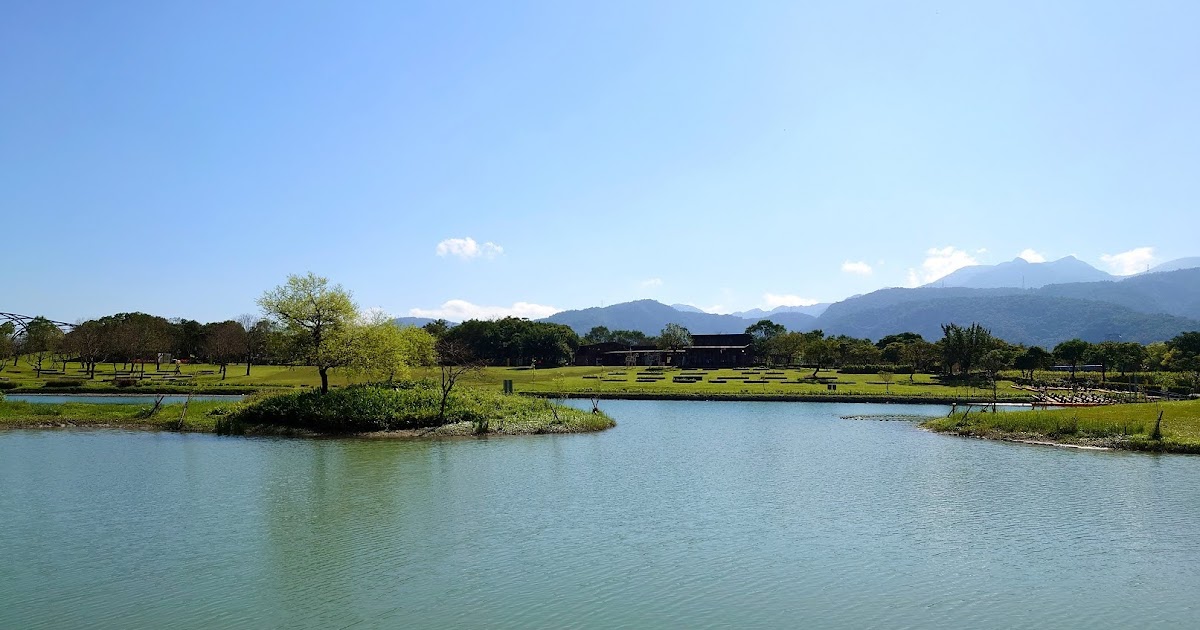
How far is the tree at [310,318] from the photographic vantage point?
53.2m

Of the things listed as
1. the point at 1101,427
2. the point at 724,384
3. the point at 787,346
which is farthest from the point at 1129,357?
the point at 1101,427

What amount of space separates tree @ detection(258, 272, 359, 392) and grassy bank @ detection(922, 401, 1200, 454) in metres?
45.8

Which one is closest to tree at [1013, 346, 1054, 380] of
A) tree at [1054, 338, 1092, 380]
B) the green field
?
tree at [1054, 338, 1092, 380]

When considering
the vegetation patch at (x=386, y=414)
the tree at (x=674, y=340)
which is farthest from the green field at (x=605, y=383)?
the tree at (x=674, y=340)

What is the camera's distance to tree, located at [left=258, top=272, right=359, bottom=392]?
53219 millimetres

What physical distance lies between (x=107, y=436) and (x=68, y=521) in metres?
25.5

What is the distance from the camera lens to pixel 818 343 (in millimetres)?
121938

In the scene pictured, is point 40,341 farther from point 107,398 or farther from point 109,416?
point 109,416

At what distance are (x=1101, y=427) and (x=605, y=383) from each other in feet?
198

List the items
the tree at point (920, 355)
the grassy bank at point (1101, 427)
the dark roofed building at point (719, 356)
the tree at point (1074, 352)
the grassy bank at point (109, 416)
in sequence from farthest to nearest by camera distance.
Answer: the dark roofed building at point (719, 356)
the tree at point (920, 355)
the tree at point (1074, 352)
the grassy bank at point (109, 416)
the grassy bank at point (1101, 427)

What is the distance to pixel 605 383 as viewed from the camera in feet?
317

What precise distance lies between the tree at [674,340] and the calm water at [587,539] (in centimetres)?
11486

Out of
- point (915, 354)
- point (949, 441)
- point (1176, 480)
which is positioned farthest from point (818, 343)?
point (1176, 480)

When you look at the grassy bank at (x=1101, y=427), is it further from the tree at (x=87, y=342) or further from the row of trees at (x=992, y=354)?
the tree at (x=87, y=342)
